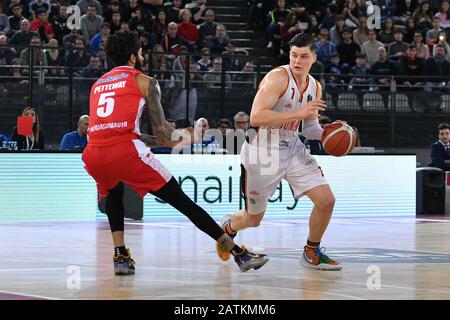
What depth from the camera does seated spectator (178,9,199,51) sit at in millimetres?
23484

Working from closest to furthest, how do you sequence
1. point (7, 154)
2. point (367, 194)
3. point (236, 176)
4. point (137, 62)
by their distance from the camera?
1. point (137, 62)
2. point (7, 154)
3. point (236, 176)
4. point (367, 194)

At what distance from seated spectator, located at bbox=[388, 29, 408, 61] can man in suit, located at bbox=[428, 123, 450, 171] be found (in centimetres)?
430

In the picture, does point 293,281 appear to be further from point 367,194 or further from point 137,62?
point 367,194

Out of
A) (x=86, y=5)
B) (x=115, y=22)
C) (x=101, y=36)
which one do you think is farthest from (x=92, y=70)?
(x=86, y=5)

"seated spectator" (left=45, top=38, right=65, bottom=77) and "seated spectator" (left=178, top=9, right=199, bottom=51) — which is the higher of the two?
"seated spectator" (left=178, top=9, right=199, bottom=51)

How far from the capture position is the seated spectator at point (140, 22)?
2305cm

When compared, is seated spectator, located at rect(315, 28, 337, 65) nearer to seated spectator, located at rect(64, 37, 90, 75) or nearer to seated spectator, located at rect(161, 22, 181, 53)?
seated spectator, located at rect(161, 22, 181, 53)

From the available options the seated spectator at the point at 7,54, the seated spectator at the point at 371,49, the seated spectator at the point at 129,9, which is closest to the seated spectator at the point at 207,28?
the seated spectator at the point at 129,9

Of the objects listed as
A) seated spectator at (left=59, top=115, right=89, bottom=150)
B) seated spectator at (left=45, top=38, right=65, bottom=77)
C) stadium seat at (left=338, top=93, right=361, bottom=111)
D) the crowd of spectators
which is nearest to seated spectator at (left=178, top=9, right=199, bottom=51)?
the crowd of spectators

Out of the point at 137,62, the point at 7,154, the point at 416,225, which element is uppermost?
the point at 137,62

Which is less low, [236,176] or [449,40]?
[449,40]

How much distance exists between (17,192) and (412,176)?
6.86 meters
